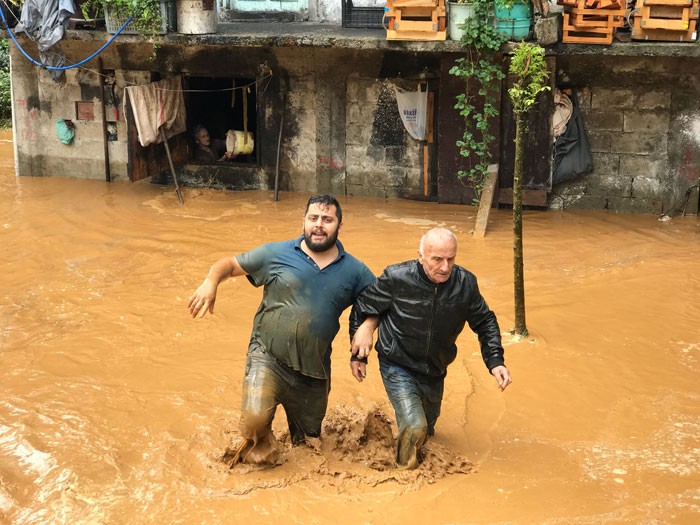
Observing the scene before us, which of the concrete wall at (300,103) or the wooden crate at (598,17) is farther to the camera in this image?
the concrete wall at (300,103)

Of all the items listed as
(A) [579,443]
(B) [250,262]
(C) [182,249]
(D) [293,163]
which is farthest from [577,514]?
(D) [293,163]

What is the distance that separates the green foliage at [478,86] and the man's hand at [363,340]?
690cm

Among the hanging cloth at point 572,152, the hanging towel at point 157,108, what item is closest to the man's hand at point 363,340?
the hanging cloth at point 572,152

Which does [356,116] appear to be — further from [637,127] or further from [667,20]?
[667,20]

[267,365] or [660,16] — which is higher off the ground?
[660,16]

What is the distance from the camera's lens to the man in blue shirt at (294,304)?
18.2 ft

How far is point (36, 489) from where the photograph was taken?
19.5ft

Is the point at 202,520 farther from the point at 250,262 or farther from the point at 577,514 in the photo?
the point at 577,514

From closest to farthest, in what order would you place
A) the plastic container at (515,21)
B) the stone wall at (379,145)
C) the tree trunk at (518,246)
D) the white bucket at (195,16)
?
the tree trunk at (518,246)
the plastic container at (515,21)
the white bucket at (195,16)
the stone wall at (379,145)

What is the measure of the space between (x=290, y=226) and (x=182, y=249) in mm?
1767

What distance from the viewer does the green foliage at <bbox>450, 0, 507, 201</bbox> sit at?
1152 centimetres

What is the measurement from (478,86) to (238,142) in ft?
14.1

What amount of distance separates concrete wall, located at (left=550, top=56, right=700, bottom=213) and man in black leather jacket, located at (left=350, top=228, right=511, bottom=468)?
7901 mm

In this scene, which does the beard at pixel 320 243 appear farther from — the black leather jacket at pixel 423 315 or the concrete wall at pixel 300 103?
the concrete wall at pixel 300 103
